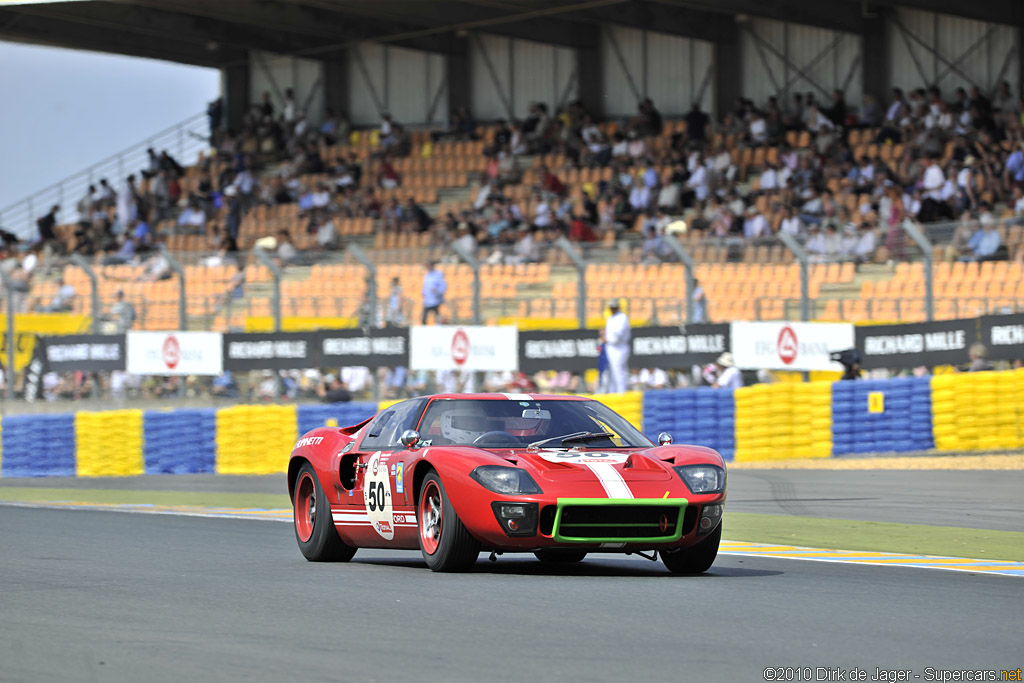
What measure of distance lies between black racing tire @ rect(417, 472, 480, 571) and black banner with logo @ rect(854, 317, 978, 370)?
1100 centimetres

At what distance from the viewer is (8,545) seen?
10.1 meters

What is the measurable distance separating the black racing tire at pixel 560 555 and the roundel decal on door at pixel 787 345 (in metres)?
9.91

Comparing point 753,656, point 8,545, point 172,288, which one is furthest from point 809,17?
point 753,656

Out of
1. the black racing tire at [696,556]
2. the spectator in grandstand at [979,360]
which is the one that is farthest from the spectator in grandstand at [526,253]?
the black racing tire at [696,556]

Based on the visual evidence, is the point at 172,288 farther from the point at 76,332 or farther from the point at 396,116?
the point at 396,116

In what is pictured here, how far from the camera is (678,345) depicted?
19.2 m

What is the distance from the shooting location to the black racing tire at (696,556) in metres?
7.92

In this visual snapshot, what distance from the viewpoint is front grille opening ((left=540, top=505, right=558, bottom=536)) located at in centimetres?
746

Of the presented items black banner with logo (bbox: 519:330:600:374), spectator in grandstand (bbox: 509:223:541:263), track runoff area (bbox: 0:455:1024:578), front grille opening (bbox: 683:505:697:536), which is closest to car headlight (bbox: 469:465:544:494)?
front grille opening (bbox: 683:505:697:536)

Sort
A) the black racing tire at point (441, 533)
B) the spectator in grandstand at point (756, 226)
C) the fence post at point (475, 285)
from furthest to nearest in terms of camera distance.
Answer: the spectator in grandstand at point (756, 226), the fence post at point (475, 285), the black racing tire at point (441, 533)

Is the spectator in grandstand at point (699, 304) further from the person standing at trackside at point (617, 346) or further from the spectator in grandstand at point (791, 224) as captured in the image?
the spectator in grandstand at point (791, 224)

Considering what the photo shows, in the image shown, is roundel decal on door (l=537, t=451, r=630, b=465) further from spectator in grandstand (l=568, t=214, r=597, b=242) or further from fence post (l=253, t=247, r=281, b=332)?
spectator in grandstand (l=568, t=214, r=597, b=242)

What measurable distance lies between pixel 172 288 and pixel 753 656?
18572 mm

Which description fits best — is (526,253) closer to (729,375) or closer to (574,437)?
(729,375)
